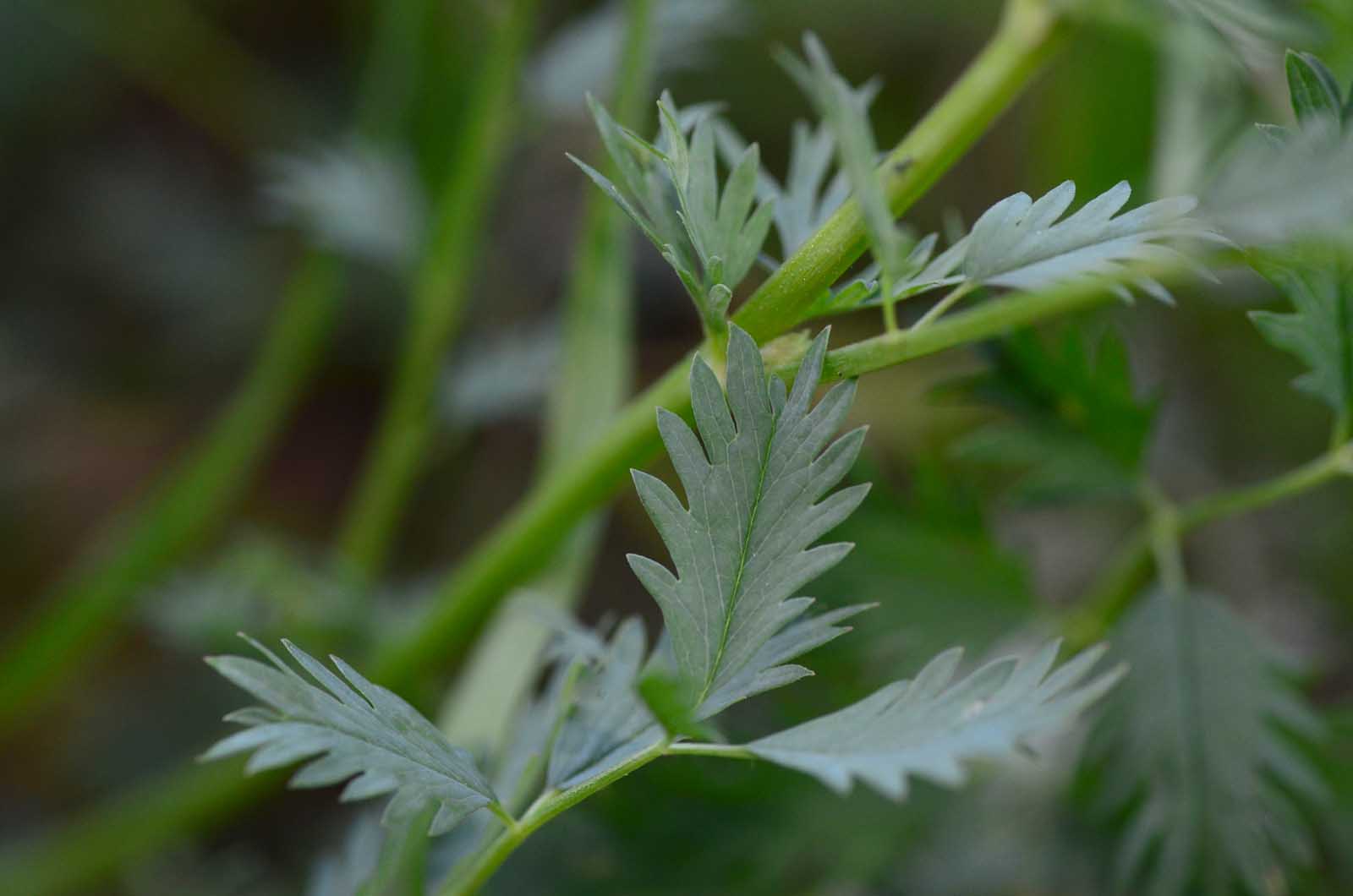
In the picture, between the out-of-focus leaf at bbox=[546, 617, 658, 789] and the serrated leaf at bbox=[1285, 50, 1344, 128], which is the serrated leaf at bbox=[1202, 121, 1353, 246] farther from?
the out-of-focus leaf at bbox=[546, 617, 658, 789]

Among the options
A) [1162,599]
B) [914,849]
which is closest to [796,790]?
[914,849]

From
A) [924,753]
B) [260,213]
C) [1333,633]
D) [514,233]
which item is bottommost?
[1333,633]

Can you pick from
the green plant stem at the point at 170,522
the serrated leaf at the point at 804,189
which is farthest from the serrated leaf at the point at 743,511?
the green plant stem at the point at 170,522

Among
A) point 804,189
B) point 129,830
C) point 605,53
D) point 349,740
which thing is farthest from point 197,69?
point 349,740

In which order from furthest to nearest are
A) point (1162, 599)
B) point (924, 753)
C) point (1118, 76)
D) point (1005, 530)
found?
point (1005, 530) → point (1118, 76) → point (1162, 599) → point (924, 753)

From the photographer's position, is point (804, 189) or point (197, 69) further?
point (197, 69)

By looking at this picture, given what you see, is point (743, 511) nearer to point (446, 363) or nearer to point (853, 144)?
point (853, 144)

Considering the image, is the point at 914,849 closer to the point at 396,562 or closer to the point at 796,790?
the point at 796,790
